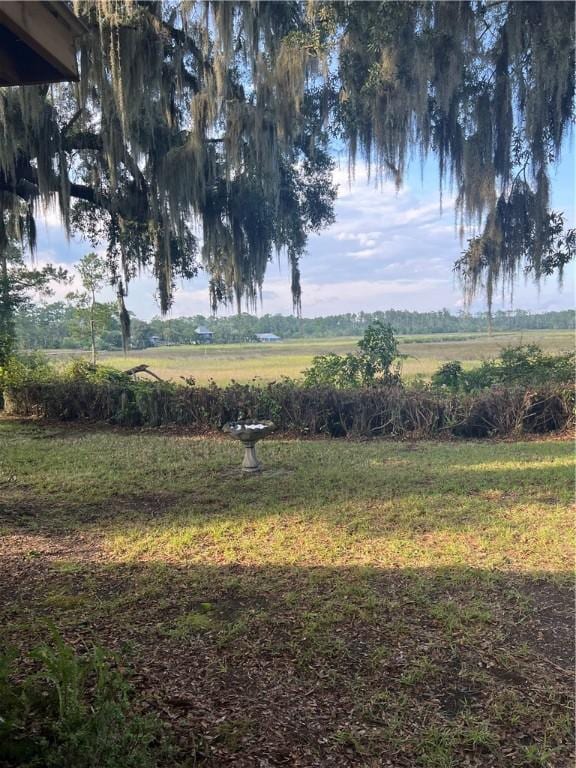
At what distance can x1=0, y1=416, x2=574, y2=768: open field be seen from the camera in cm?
161

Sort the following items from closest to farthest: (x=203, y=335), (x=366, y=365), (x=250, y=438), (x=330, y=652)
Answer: (x=330, y=652) → (x=250, y=438) → (x=366, y=365) → (x=203, y=335)

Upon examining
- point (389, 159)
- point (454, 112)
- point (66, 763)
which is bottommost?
point (66, 763)

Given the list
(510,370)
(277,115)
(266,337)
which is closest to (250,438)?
(277,115)

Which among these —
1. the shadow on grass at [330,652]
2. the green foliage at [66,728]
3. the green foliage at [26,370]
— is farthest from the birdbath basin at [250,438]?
the green foliage at [26,370]

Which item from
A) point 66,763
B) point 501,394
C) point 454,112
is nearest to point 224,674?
point 66,763

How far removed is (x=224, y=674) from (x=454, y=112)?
639cm

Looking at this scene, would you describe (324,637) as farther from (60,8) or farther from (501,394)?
(501,394)

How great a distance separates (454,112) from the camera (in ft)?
20.1

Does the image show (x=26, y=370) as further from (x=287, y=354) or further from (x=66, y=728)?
(x=66, y=728)

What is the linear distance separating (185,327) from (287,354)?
226 centimetres

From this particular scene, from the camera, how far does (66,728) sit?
1269 mm

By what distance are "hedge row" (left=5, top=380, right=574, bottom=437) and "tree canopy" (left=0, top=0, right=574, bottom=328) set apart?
5.25ft

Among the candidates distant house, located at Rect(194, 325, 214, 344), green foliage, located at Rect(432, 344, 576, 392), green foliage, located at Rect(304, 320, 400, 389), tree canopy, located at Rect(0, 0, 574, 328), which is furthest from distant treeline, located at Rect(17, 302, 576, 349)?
tree canopy, located at Rect(0, 0, 574, 328)

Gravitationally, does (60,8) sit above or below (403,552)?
above
